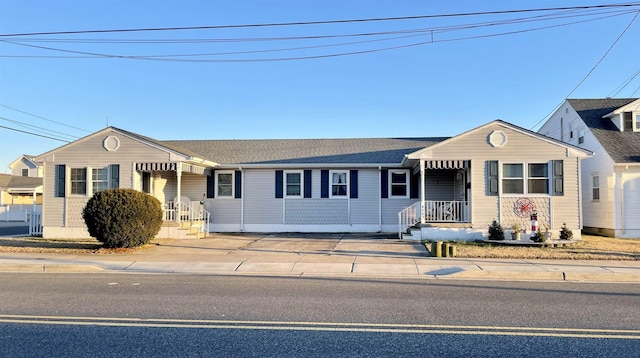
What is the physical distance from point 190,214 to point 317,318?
47.3 feet

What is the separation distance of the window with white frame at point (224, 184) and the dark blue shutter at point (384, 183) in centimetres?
704

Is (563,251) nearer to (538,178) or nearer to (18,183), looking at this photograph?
(538,178)

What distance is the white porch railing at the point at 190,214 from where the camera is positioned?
774 inches

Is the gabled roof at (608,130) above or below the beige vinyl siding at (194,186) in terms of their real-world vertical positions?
above

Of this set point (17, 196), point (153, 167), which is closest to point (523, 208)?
point (153, 167)

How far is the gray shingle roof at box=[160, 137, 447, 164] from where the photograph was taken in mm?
21938

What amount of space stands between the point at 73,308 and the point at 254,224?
14.6 meters

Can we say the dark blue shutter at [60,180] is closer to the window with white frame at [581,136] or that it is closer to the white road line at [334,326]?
the white road line at [334,326]

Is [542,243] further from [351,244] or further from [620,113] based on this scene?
[620,113]

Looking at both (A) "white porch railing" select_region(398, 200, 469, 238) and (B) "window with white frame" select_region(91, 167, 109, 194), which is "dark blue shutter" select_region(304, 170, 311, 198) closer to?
(A) "white porch railing" select_region(398, 200, 469, 238)

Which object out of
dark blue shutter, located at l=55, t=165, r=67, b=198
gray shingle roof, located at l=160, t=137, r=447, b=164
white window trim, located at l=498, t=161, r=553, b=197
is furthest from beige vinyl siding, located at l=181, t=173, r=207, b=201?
white window trim, located at l=498, t=161, r=553, b=197

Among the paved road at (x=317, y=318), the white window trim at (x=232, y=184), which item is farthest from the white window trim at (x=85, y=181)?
the paved road at (x=317, y=318)

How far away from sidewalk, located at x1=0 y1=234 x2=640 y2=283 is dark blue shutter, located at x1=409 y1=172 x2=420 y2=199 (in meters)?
5.14

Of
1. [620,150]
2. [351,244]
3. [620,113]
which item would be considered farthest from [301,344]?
[620,113]
